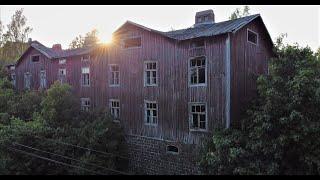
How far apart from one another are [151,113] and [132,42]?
5.07 m

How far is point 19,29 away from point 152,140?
37.9 meters

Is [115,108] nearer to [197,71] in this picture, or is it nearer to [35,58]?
[197,71]

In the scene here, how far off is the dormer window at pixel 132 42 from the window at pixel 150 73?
1.65m

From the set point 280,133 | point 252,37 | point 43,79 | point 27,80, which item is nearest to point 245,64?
point 252,37

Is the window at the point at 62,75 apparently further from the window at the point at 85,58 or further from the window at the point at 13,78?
the window at the point at 13,78

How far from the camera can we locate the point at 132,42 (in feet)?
71.9

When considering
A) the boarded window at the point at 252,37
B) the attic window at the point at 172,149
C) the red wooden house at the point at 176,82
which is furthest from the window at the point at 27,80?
the boarded window at the point at 252,37

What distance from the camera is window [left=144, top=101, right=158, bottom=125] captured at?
2028 centimetres

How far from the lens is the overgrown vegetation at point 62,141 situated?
1977 centimetres

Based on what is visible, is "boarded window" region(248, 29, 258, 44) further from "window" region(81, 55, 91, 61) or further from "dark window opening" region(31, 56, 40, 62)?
"dark window opening" region(31, 56, 40, 62)

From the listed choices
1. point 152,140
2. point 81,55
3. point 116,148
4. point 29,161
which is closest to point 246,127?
point 152,140

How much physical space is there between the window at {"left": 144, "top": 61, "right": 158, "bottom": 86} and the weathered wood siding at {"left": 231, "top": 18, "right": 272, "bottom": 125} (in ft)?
16.8

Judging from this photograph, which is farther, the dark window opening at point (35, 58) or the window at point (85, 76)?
the dark window opening at point (35, 58)

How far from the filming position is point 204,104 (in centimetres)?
1786
